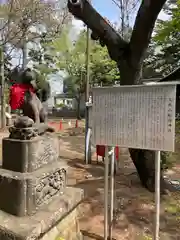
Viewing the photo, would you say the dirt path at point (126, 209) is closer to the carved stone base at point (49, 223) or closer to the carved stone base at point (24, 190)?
the carved stone base at point (49, 223)

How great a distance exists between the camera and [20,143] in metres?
2.49

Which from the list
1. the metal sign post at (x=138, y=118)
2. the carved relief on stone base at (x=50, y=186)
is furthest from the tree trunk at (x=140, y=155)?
the carved relief on stone base at (x=50, y=186)

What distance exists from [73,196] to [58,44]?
18051 millimetres

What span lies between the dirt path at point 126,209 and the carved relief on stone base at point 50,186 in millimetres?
953

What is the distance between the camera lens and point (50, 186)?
275 cm

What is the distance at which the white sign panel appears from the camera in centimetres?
254

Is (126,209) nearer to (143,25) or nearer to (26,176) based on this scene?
(26,176)

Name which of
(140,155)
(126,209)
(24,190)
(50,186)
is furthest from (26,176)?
(140,155)

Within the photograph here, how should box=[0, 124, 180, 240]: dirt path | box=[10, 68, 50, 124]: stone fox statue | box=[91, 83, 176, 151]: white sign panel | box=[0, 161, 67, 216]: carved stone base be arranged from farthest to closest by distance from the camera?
box=[0, 124, 180, 240]: dirt path
box=[10, 68, 50, 124]: stone fox statue
box=[91, 83, 176, 151]: white sign panel
box=[0, 161, 67, 216]: carved stone base

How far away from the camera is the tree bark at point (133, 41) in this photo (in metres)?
4.32

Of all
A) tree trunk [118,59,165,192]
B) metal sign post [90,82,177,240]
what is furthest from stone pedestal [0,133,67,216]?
tree trunk [118,59,165,192]

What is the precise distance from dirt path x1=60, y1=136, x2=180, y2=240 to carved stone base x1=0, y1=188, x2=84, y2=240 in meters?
0.59

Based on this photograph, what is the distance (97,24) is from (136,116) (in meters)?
2.60

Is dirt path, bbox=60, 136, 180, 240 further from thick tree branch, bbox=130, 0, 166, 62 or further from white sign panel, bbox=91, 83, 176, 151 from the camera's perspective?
thick tree branch, bbox=130, 0, 166, 62
